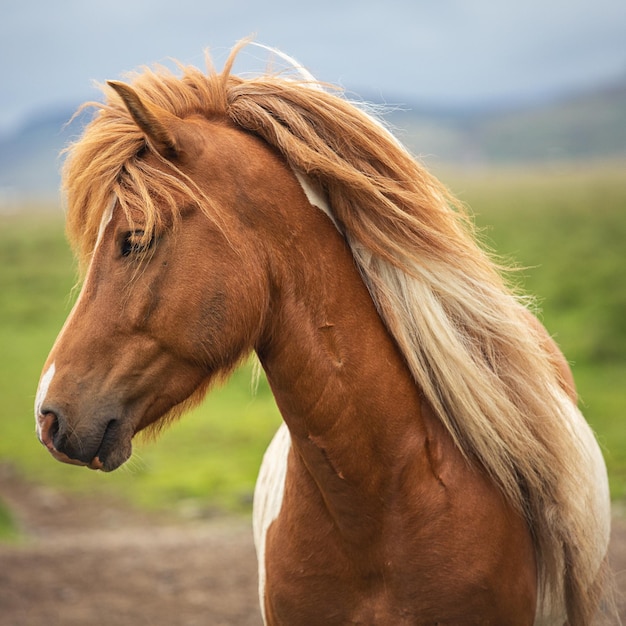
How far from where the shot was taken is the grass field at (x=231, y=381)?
32.8 ft

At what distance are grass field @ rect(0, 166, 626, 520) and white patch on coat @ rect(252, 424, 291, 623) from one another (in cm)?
54

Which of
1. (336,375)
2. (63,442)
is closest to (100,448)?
(63,442)

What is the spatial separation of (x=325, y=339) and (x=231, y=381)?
42.5 ft

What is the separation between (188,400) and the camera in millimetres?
2574

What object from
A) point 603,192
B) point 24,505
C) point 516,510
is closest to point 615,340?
point 24,505

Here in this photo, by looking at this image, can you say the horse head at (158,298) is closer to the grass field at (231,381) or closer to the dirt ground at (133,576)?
the grass field at (231,381)

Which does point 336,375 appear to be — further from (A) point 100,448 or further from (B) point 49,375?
(B) point 49,375

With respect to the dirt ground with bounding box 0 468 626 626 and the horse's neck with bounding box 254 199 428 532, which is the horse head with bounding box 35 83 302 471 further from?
the dirt ground with bounding box 0 468 626 626

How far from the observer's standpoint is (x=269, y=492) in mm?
3145

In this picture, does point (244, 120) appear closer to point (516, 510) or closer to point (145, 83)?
point (145, 83)

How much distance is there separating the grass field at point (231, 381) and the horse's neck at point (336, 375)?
39 centimetres

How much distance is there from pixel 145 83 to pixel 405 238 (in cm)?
98

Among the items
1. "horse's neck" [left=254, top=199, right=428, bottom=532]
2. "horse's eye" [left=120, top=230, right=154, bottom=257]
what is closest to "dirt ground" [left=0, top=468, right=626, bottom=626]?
"horse's neck" [left=254, top=199, right=428, bottom=532]

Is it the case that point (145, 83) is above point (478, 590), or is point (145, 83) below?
above
